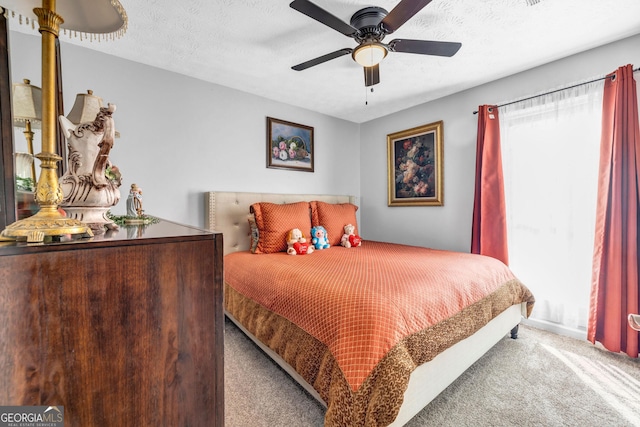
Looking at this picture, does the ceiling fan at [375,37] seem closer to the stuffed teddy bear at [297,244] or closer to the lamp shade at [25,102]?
the lamp shade at [25,102]

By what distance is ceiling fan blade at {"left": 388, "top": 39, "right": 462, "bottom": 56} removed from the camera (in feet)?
5.48

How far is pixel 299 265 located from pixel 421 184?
6.96 feet

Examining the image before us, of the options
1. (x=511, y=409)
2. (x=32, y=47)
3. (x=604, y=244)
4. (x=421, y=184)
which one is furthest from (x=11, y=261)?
(x=421, y=184)

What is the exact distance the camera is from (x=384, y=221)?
378cm

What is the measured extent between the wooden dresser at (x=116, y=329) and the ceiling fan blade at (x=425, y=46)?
67.8 inches

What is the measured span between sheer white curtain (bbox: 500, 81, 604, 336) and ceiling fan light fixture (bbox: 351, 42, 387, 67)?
1643 mm

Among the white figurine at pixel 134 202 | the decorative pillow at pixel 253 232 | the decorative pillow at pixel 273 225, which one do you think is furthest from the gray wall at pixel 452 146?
the white figurine at pixel 134 202

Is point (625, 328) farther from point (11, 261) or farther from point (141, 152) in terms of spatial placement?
point (141, 152)

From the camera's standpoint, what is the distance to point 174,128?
2488 millimetres

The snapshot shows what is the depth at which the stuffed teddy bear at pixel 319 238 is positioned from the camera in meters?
2.76

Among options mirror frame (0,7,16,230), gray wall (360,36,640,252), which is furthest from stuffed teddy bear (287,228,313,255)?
mirror frame (0,7,16,230)

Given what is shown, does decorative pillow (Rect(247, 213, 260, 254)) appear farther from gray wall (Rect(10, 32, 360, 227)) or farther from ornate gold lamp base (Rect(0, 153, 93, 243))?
ornate gold lamp base (Rect(0, 153, 93, 243))

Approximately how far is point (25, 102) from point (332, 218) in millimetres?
2418

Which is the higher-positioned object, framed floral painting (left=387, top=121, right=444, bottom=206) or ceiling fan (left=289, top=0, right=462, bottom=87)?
ceiling fan (left=289, top=0, right=462, bottom=87)
